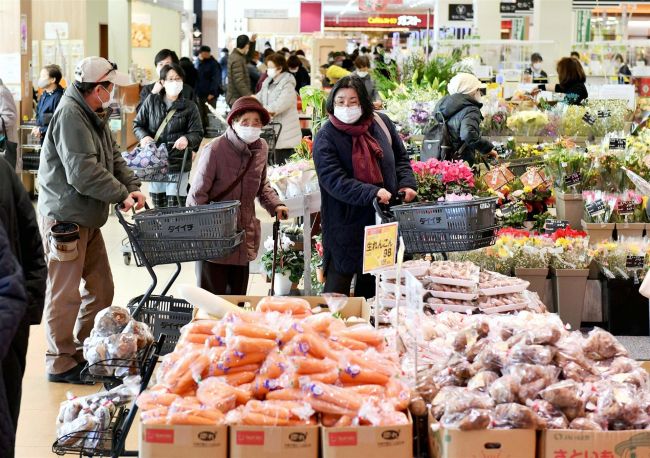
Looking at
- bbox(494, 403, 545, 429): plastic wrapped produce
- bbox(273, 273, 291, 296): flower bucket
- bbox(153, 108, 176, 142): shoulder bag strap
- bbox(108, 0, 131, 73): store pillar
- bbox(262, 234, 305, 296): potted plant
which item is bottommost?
bbox(273, 273, 291, 296): flower bucket

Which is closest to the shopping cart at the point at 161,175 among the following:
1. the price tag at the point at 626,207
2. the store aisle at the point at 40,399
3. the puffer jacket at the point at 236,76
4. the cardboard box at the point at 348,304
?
the store aisle at the point at 40,399

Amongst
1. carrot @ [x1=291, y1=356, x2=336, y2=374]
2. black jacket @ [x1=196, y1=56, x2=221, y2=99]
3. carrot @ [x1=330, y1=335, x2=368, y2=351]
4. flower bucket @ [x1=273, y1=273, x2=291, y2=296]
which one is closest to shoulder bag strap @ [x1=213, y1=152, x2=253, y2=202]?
flower bucket @ [x1=273, y1=273, x2=291, y2=296]

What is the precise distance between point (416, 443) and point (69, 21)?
13.8 m

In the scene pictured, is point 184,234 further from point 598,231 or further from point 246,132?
point 598,231

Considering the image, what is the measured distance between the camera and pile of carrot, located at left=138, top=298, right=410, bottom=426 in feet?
9.29

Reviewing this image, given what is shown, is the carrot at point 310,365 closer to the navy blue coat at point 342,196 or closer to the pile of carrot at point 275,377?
the pile of carrot at point 275,377

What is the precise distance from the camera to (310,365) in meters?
2.99

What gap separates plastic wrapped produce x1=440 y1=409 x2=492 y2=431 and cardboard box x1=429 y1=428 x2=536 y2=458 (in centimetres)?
1

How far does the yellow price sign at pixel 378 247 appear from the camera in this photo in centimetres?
367

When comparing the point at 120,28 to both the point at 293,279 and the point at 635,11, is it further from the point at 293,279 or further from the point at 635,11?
the point at 635,11

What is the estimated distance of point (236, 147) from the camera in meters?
5.50

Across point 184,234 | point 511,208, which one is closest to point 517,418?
point 184,234

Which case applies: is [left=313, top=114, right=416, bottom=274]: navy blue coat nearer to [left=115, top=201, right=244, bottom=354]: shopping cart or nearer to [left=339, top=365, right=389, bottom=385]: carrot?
[left=115, top=201, right=244, bottom=354]: shopping cart

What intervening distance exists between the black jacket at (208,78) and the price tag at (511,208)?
12.1m
